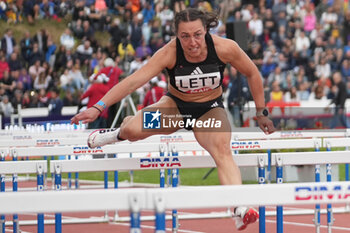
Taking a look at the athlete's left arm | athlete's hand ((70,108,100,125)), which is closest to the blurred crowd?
the athlete's left arm

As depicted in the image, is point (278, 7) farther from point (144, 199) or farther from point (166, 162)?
point (144, 199)

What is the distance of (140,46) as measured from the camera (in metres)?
23.5

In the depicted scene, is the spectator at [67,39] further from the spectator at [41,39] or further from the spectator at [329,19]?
the spectator at [329,19]

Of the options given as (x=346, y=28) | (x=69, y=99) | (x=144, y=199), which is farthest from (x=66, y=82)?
(x=144, y=199)

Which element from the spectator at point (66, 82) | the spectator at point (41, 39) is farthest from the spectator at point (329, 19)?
the spectator at point (41, 39)

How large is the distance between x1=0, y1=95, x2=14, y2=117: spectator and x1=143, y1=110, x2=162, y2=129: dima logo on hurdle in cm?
1408

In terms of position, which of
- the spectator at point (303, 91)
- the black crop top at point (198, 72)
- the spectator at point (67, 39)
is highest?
the spectator at point (67, 39)

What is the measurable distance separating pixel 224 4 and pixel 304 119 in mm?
7137

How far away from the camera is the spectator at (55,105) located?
1972 centimetres

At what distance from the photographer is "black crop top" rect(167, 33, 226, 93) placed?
583cm

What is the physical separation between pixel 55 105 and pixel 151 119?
14.0 meters

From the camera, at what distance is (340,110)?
21125mm

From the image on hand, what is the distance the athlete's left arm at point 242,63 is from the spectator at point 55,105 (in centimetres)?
1385

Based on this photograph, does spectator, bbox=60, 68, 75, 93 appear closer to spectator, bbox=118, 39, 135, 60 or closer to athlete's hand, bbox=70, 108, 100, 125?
spectator, bbox=118, 39, 135, 60
